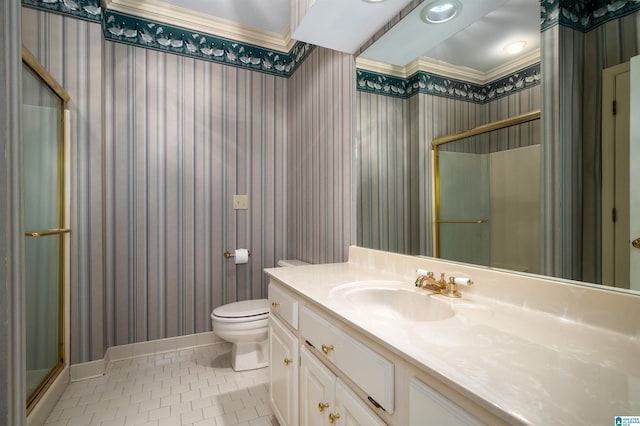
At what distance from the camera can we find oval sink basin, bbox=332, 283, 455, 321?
45.6 inches

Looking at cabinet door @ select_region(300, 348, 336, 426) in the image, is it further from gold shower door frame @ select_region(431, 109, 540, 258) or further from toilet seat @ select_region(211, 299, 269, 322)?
toilet seat @ select_region(211, 299, 269, 322)

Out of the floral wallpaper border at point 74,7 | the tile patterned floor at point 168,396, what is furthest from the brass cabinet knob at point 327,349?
the floral wallpaper border at point 74,7

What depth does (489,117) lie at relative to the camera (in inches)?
45.6

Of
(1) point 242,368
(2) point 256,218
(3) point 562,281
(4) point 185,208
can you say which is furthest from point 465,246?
(4) point 185,208

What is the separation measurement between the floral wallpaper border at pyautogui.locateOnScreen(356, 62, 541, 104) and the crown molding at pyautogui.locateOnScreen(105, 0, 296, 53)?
1.31 m

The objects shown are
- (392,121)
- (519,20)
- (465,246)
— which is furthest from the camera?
(392,121)

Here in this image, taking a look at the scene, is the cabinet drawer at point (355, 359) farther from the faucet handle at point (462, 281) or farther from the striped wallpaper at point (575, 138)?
the striped wallpaper at point (575, 138)

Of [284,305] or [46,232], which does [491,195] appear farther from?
[46,232]

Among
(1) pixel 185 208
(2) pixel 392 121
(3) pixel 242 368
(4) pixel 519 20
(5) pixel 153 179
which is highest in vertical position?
(4) pixel 519 20

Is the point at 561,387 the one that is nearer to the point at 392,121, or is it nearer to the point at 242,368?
the point at 392,121

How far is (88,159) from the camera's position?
2.10 meters

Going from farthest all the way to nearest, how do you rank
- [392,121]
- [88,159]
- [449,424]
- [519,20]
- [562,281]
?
[88,159] → [392,121] → [519,20] → [562,281] → [449,424]

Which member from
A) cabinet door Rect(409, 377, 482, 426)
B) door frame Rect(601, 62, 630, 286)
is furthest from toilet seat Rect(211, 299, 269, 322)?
door frame Rect(601, 62, 630, 286)

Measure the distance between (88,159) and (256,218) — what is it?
4.15ft
